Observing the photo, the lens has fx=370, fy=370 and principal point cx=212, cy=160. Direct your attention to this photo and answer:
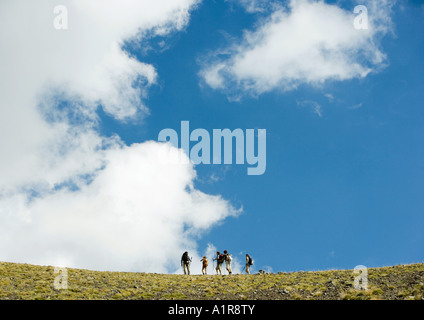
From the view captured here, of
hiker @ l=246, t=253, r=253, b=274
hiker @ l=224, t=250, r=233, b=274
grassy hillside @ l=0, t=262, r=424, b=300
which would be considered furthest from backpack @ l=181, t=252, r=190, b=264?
hiker @ l=246, t=253, r=253, b=274

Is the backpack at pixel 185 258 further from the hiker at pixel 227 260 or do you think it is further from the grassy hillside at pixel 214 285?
the hiker at pixel 227 260

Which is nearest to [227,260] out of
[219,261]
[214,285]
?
[219,261]

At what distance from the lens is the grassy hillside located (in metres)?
23.8

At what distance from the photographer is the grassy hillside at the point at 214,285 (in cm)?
2383

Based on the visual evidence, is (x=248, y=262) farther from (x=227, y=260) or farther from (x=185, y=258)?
(x=185, y=258)

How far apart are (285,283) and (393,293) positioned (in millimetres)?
7907

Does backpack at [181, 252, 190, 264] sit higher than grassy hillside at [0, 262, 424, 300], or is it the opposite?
backpack at [181, 252, 190, 264]

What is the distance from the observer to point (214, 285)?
28375 millimetres

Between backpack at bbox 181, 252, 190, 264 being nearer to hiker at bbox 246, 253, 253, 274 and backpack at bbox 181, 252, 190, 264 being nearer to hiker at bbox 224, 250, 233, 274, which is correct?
hiker at bbox 224, 250, 233, 274

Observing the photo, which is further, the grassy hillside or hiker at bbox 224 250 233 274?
hiker at bbox 224 250 233 274

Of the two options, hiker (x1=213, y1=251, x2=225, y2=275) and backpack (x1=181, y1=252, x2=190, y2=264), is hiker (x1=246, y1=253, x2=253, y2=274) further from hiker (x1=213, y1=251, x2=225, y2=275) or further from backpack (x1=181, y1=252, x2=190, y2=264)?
backpack (x1=181, y1=252, x2=190, y2=264)

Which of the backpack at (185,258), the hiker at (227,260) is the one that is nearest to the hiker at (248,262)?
the hiker at (227,260)
